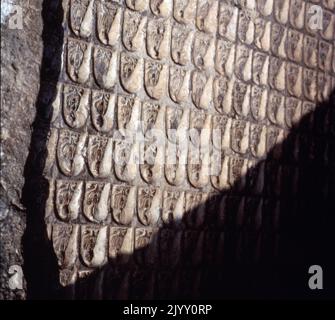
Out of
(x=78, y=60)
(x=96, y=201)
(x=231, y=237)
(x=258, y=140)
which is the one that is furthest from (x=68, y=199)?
(x=258, y=140)

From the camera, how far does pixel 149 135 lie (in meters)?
2.71

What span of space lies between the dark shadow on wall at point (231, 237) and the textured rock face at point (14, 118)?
3.9 inches

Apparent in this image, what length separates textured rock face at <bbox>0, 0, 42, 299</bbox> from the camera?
6.86 ft

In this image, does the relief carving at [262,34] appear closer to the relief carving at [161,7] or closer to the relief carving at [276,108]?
the relief carving at [276,108]

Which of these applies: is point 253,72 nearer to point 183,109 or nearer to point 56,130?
point 183,109

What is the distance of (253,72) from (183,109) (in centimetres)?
61

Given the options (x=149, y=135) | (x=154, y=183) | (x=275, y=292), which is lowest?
(x=275, y=292)

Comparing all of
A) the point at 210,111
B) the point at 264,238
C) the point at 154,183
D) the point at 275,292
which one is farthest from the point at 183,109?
the point at 275,292

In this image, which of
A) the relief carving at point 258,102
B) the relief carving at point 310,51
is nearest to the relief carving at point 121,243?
the relief carving at point 258,102

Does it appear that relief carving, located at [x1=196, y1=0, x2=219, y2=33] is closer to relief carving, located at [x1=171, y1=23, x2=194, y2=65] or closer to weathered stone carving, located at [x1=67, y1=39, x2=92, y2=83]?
relief carving, located at [x1=171, y1=23, x2=194, y2=65]

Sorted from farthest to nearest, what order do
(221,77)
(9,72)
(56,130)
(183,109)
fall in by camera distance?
(221,77)
(183,109)
(56,130)
(9,72)

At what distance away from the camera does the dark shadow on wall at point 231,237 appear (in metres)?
2.33

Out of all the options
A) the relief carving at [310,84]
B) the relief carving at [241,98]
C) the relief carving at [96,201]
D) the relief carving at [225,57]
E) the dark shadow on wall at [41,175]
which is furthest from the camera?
the relief carving at [310,84]

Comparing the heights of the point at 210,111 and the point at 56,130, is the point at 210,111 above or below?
above
